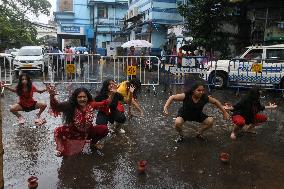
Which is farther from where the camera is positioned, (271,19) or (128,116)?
(271,19)

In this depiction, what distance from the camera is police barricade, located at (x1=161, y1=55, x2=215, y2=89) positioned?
1403cm

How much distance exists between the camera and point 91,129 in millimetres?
6105

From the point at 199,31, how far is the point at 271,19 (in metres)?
3.61

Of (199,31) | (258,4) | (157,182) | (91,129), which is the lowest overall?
(157,182)

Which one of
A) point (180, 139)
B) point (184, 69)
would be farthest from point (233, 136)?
point (184, 69)

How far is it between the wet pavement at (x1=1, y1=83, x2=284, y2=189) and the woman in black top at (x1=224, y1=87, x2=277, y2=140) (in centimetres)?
35

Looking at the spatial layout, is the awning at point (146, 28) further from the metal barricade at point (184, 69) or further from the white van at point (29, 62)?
the metal barricade at point (184, 69)

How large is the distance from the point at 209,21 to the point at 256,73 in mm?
6402

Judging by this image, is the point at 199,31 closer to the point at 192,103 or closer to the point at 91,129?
the point at 192,103

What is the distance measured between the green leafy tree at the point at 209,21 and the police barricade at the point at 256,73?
531cm

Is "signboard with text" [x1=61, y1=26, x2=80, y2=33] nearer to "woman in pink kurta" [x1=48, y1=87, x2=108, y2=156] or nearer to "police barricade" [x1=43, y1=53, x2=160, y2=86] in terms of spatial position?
"police barricade" [x1=43, y1=53, x2=160, y2=86]

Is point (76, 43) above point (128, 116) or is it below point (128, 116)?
above

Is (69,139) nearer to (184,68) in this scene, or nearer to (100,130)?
(100,130)

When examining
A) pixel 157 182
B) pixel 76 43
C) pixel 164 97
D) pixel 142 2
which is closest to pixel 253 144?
pixel 157 182
